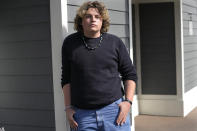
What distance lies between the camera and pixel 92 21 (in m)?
2.80

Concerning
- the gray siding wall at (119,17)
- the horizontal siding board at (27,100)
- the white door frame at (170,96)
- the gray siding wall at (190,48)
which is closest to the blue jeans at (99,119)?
the horizontal siding board at (27,100)

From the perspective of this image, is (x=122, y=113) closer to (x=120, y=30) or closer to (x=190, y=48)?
(x=120, y=30)

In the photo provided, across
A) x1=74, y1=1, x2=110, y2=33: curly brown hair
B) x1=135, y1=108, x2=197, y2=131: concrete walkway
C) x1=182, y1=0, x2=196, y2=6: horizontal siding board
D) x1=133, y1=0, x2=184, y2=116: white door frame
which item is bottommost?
x1=135, y1=108, x2=197, y2=131: concrete walkway

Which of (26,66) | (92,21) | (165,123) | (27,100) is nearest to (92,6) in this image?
(92,21)

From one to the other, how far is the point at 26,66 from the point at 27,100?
31cm

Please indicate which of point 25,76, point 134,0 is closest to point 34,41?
point 25,76

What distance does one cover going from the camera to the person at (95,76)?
275 centimetres

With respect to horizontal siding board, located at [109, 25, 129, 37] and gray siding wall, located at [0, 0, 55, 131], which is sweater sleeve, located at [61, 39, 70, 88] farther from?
horizontal siding board, located at [109, 25, 129, 37]

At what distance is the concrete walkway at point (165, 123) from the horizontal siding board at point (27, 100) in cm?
281

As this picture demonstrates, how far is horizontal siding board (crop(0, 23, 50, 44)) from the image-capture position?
3.47 meters

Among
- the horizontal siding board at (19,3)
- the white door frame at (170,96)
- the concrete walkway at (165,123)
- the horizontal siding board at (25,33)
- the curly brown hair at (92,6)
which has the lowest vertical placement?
the concrete walkway at (165,123)

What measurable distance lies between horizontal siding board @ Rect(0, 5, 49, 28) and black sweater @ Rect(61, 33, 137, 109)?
2.18 feet

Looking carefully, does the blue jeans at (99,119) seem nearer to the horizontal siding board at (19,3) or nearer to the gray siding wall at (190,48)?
the horizontal siding board at (19,3)

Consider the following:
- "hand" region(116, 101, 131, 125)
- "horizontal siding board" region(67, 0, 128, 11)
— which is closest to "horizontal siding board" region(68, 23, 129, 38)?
"horizontal siding board" region(67, 0, 128, 11)
